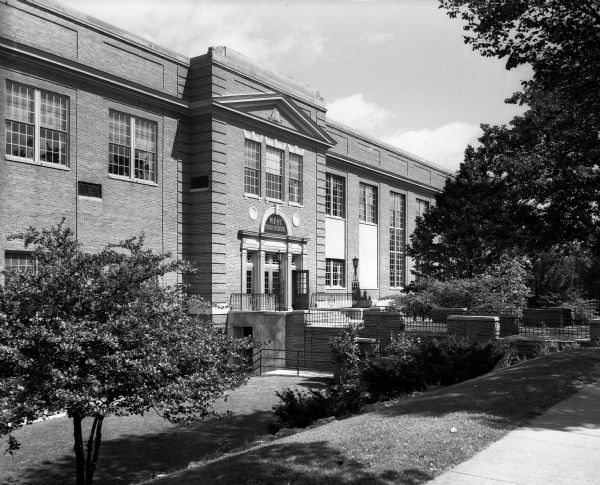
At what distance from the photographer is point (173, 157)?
93.1ft

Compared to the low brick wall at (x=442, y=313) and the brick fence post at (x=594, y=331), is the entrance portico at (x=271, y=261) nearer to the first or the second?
the low brick wall at (x=442, y=313)

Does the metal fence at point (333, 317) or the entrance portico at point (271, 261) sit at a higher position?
the entrance portico at point (271, 261)

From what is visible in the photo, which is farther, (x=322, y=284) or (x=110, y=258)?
(x=322, y=284)

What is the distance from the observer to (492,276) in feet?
108

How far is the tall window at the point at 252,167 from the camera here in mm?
31094

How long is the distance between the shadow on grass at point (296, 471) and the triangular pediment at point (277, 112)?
22.6 metres

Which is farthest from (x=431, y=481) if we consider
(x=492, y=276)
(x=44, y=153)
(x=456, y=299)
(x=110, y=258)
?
(x=492, y=276)

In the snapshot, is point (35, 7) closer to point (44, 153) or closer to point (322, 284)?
point (44, 153)

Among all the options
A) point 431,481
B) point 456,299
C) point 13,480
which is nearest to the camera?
point 431,481

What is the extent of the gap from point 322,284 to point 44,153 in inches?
706

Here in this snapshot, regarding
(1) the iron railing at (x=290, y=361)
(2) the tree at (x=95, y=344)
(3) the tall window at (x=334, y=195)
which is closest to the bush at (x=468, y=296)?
(1) the iron railing at (x=290, y=361)

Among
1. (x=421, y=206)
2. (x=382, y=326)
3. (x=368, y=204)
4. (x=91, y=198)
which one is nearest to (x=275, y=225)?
(x=382, y=326)

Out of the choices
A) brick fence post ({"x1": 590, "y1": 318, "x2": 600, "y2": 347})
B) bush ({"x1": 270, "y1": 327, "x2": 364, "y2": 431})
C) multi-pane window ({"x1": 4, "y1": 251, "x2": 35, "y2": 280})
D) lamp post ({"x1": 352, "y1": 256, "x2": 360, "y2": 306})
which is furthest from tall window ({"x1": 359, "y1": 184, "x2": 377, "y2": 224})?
bush ({"x1": 270, "y1": 327, "x2": 364, "y2": 431})

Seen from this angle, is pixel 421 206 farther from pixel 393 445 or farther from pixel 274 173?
pixel 393 445
